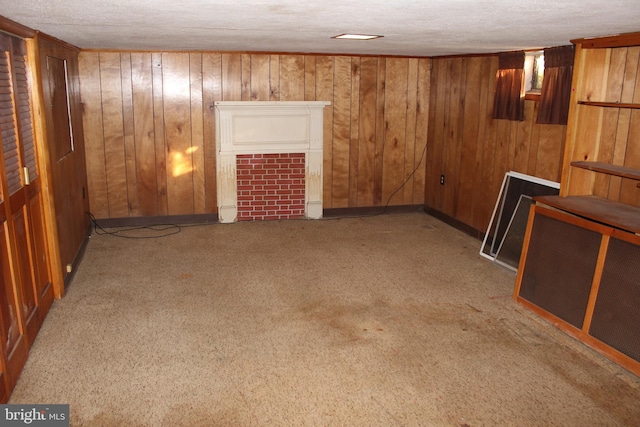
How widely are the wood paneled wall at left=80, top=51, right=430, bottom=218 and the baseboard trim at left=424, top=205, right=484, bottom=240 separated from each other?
0.56m

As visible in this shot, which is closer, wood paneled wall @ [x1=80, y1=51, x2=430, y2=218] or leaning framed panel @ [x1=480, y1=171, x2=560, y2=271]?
leaning framed panel @ [x1=480, y1=171, x2=560, y2=271]

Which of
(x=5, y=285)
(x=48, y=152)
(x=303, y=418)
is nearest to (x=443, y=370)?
(x=303, y=418)

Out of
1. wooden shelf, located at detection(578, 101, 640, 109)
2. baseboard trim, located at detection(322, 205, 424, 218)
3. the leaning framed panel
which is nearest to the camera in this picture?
wooden shelf, located at detection(578, 101, 640, 109)

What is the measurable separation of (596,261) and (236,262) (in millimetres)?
2846

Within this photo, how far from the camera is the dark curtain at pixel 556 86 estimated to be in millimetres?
4113

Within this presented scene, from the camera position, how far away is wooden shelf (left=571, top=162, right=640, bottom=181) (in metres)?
3.34

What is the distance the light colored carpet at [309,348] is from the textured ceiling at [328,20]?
1867 millimetres

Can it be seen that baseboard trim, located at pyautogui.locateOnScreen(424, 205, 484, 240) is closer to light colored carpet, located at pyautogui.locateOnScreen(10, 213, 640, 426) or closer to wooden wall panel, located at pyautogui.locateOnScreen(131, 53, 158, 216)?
light colored carpet, located at pyautogui.locateOnScreen(10, 213, 640, 426)

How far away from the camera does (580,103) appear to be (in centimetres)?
375

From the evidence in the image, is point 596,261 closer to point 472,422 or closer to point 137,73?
point 472,422

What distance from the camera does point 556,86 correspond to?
423 centimetres

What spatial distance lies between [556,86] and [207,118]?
11.3 ft

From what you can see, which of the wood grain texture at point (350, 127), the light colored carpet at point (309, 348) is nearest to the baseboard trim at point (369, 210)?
the wood grain texture at point (350, 127)

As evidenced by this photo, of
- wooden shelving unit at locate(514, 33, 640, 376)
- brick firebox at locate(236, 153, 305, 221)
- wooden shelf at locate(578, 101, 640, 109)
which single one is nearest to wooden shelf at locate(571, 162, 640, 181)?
wooden shelving unit at locate(514, 33, 640, 376)
